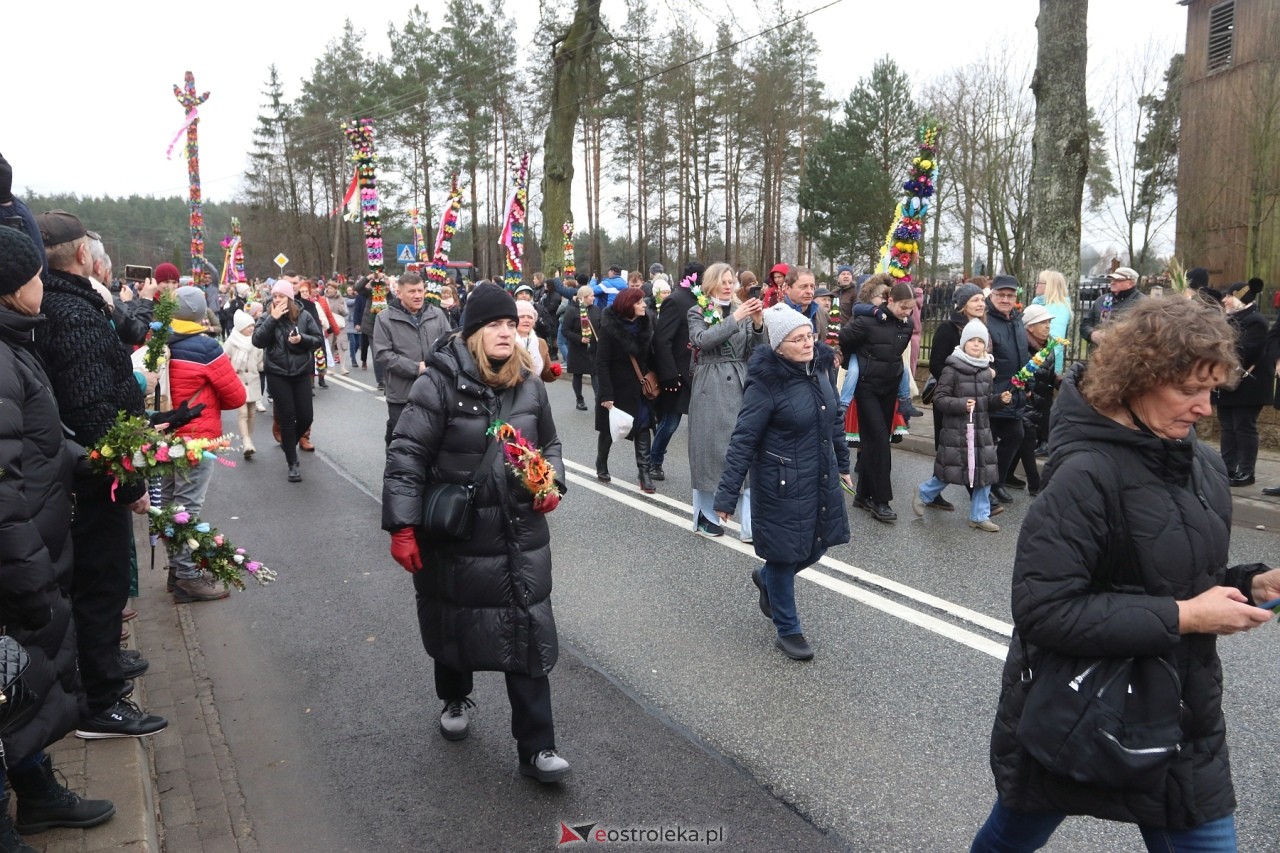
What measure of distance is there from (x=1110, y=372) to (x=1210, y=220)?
88.1 feet

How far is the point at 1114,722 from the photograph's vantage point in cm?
206

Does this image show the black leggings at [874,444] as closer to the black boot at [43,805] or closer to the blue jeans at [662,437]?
the blue jeans at [662,437]

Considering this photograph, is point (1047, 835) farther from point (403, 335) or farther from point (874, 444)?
point (403, 335)

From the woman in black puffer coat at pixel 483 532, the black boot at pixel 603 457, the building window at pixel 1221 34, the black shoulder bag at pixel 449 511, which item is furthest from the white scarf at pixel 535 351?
the building window at pixel 1221 34

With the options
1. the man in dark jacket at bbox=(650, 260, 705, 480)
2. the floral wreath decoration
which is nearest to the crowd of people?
the floral wreath decoration

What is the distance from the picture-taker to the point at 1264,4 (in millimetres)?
23719

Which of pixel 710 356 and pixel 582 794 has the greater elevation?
pixel 710 356

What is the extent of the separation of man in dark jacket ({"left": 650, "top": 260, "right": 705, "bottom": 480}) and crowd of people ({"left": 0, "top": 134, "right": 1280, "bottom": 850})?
1045 mm

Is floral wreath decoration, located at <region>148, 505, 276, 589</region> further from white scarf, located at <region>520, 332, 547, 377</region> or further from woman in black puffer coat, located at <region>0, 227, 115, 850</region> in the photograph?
white scarf, located at <region>520, 332, 547, 377</region>

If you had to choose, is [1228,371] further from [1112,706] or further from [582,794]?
[582,794]

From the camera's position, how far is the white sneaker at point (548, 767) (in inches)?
138

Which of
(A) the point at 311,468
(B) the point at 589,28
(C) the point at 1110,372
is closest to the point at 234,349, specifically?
(A) the point at 311,468

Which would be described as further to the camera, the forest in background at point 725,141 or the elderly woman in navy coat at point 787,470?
the forest in background at point 725,141

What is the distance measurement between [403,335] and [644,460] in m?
2.46
